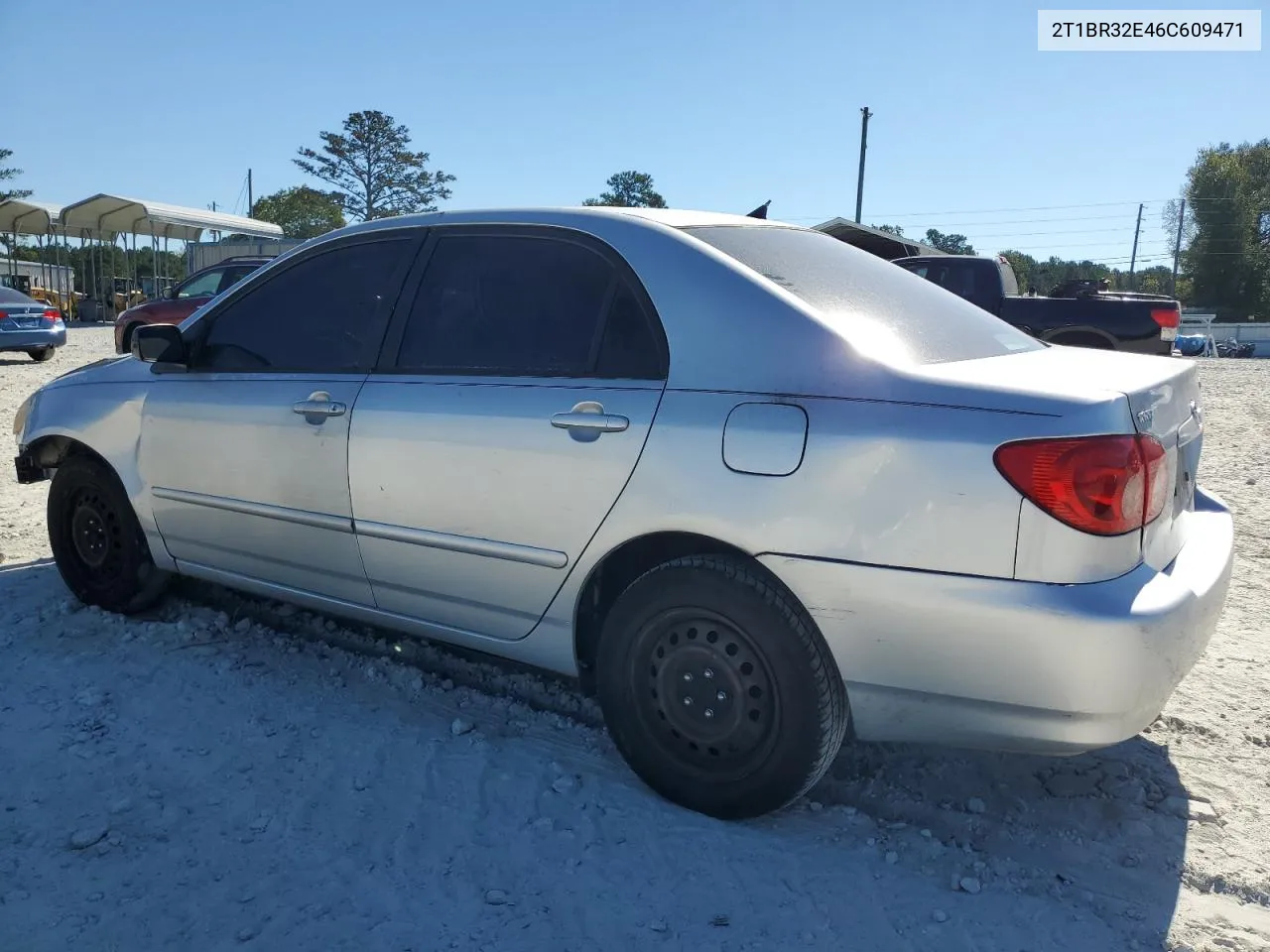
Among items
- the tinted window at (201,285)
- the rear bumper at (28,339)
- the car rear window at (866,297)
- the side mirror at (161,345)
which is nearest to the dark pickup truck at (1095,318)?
the car rear window at (866,297)

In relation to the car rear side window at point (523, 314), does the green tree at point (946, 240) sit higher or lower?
higher

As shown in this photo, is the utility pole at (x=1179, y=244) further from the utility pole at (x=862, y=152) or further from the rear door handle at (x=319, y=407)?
the rear door handle at (x=319, y=407)

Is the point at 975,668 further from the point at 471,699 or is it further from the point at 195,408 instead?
the point at 195,408

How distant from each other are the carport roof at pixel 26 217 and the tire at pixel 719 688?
30415mm

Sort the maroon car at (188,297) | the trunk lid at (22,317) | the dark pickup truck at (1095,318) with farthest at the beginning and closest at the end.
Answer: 1. the trunk lid at (22,317)
2. the maroon car at (188,297)
3. the dark pickup truck at (1095,318)

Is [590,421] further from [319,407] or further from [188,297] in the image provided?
[188,297]

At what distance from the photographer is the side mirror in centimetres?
367

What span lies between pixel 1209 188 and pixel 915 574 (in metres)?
71.4

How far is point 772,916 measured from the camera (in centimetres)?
222

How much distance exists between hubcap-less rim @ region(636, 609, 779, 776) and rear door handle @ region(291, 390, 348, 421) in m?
Answer: 1.34

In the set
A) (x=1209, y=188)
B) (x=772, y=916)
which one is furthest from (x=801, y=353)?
(x=1209, y=188)

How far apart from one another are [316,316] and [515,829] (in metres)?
1.97

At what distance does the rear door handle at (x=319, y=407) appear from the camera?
10.6ft

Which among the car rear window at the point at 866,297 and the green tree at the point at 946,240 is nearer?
the car rear window at the point at 866,297
